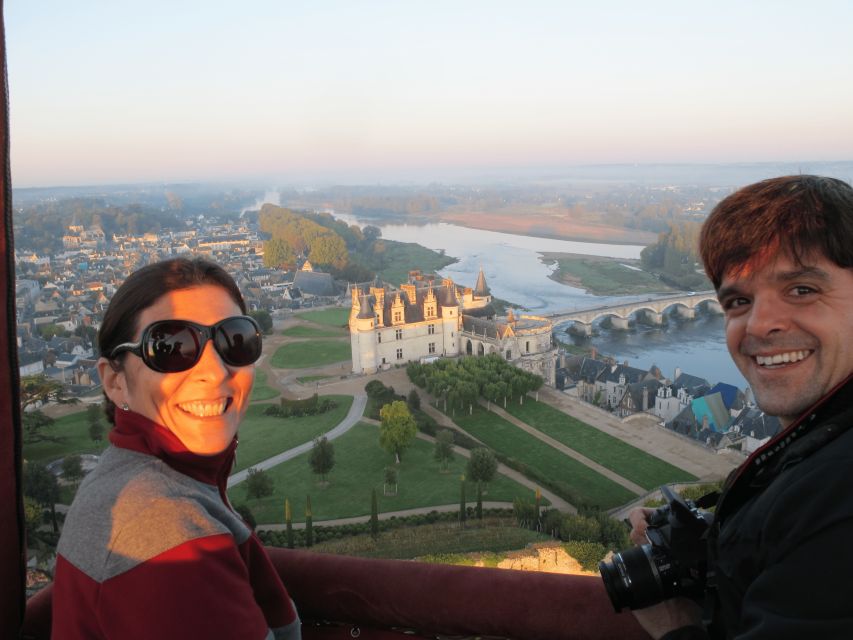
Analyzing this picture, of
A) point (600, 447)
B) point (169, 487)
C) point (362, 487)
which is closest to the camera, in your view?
point (169, 487)

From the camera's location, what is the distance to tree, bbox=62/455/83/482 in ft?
25.0

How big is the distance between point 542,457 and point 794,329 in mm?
8980

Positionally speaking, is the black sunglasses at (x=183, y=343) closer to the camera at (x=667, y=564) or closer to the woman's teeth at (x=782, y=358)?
the camera at (x=667, y=564)

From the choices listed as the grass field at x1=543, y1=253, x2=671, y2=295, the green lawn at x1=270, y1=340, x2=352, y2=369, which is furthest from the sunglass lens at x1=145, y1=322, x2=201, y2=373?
the grass field at x1=543, y1=253, x2=671, y2=295

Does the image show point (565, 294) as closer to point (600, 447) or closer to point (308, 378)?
point (308, 378)

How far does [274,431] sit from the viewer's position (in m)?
10.5

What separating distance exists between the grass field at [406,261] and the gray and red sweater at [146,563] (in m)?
25.7

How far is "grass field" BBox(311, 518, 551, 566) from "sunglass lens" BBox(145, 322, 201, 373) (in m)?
5.54

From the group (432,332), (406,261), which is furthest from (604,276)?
(432,332)

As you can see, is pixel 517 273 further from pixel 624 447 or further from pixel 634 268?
pixel 624 447

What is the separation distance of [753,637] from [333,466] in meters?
8.48

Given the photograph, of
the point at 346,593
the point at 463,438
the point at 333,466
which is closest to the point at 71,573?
the point at 346,593

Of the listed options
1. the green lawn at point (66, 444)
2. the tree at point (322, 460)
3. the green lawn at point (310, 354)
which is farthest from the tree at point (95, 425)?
the green lawn at point (310, 354)

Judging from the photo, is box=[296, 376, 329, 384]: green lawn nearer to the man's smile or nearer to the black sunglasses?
the black sunglasses
